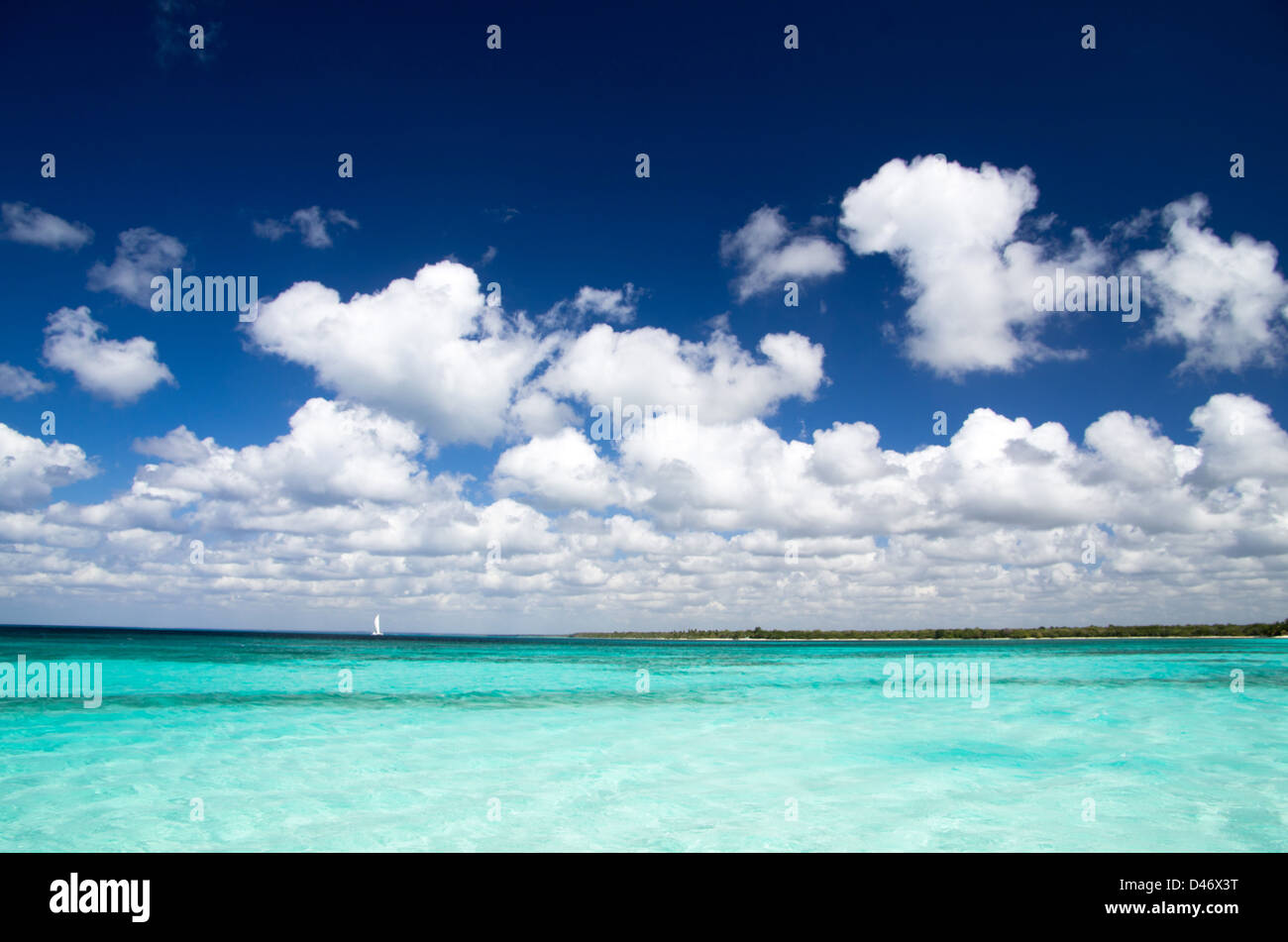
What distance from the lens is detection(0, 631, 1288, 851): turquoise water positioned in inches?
380

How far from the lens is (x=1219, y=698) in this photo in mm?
27391

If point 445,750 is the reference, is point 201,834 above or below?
above

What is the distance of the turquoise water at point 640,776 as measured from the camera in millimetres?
9648

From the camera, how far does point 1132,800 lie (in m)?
11.3

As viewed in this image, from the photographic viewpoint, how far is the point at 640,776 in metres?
13.1
